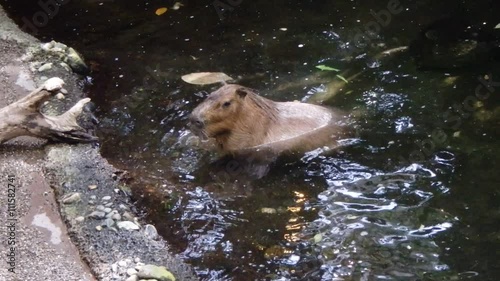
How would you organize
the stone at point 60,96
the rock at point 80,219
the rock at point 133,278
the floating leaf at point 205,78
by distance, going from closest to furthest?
the rock at point 133,278 → the rock at point 80,219 → the stone at point 60,96 → the floating leaf at point 205,78

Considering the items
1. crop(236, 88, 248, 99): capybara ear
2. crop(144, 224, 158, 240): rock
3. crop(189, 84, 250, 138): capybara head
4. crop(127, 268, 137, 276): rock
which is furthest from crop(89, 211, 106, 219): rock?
crop(236, 88, 248, 99): capybara ear

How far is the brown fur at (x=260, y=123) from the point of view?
5.38 m

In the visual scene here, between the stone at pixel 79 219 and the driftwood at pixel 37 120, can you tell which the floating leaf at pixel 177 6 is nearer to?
the driftwood at pixel 37 120

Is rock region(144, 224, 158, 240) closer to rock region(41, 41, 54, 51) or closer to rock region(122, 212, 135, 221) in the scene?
rock region(122, 212, 135, 221)

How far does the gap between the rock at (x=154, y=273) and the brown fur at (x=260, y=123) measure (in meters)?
1.54

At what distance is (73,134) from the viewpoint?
5.57 metres

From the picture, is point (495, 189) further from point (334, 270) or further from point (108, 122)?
point (108, 122)

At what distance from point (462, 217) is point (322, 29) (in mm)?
3425

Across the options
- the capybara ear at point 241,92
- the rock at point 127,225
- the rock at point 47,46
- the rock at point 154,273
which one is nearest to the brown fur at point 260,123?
the capybara ear at point 241,92

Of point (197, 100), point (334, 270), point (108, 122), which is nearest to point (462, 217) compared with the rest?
point (334, 270)

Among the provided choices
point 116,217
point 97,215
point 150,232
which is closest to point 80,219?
point 97,215

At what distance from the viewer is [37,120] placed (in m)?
5.40

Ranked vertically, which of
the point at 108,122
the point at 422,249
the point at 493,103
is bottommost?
the point at 108,122

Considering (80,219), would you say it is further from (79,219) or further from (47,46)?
(47,46)
